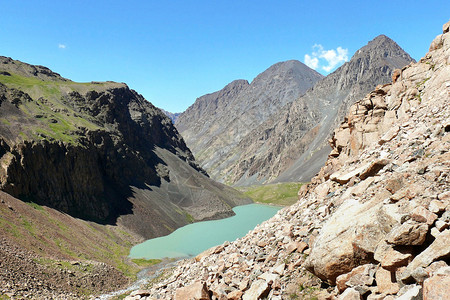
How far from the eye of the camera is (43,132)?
79.0m

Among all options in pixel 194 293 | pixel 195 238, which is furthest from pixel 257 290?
pixel 195 238

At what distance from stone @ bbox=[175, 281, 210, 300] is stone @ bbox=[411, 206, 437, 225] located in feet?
30.0

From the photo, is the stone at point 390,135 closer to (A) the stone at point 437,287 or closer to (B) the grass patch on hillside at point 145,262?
(A) the stone at point 437,287

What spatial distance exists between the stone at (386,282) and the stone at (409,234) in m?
0.83

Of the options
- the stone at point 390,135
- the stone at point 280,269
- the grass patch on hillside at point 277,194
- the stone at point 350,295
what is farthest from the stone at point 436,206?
the grass patch on hillside at point 277,194

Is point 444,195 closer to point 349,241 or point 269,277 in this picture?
point 349,241

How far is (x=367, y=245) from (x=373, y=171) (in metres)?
6.83

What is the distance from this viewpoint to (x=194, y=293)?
14211mm

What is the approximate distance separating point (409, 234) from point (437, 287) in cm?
186

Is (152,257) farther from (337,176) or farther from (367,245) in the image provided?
(367,245)

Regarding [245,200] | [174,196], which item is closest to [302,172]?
[245,200]

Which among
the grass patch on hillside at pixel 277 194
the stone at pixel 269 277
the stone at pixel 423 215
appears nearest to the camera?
the stone at pixel 423 215

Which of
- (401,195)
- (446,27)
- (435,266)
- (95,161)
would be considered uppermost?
(95,161)

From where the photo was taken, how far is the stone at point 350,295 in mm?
8601
